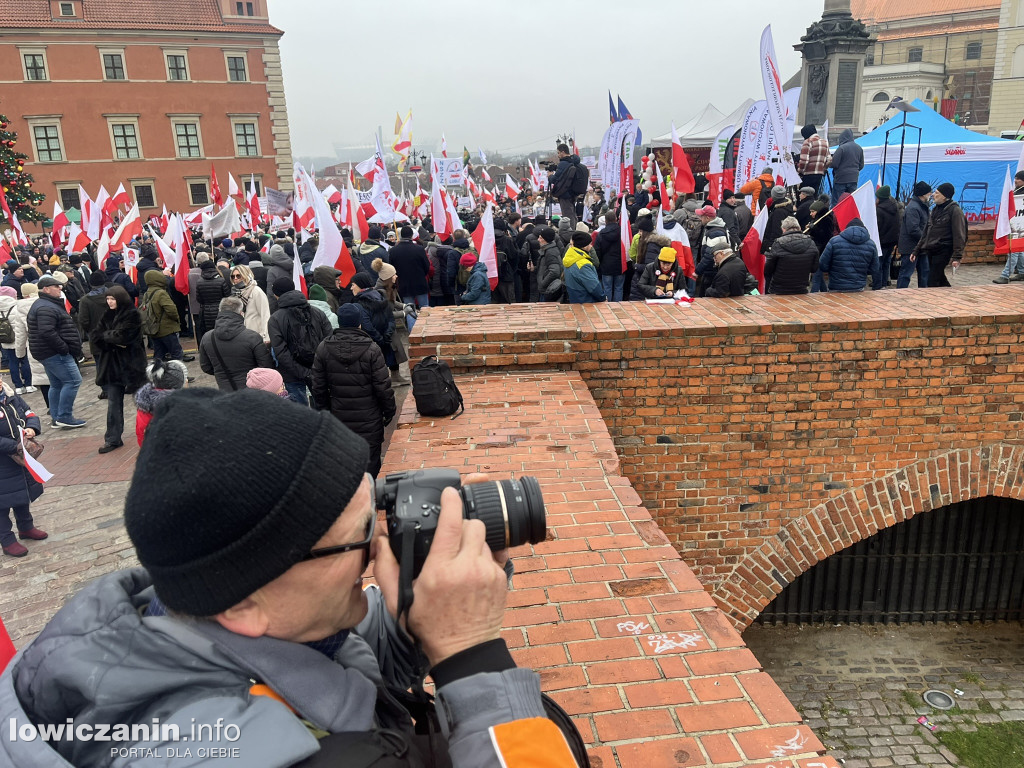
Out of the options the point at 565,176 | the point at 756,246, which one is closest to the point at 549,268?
the point at 756,246

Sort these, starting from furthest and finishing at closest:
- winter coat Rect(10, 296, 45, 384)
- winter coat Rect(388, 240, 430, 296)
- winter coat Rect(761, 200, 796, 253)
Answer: winter coat Rect(388, 240, 430, 296), winter coat Rect(761, 200, 796, 253), winter coat Rect(10, 296, 45, 384)

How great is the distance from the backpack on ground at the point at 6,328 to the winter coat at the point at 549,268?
267 inches

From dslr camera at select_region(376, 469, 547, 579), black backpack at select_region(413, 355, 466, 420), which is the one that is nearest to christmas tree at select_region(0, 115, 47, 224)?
black backpack at select_region(413, 355, 466, 420)

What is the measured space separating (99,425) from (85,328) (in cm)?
133

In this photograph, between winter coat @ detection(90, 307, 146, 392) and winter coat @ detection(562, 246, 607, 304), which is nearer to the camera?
winter coat @ detection(90, 307, 146, 392)

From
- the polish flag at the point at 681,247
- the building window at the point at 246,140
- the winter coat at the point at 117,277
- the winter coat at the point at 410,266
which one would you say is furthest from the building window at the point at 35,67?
the polish flag at the point at 681,247

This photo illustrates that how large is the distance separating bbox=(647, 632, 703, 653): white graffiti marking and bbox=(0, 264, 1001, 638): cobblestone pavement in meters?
4.20

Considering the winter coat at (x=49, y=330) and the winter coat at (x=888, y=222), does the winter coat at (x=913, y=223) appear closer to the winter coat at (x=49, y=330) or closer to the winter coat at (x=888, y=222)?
the winter coat at (x=888, y=222)

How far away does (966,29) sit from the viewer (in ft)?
204

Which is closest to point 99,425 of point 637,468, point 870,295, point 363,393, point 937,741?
point 363,393

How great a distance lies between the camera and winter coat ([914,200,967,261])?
8742 millimetres

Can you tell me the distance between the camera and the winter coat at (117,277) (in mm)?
10828

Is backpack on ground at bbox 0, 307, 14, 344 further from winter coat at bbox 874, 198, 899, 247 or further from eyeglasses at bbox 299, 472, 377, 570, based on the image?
winter coat at bbox 874, 198, 899, 247

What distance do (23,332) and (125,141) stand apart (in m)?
36.3
